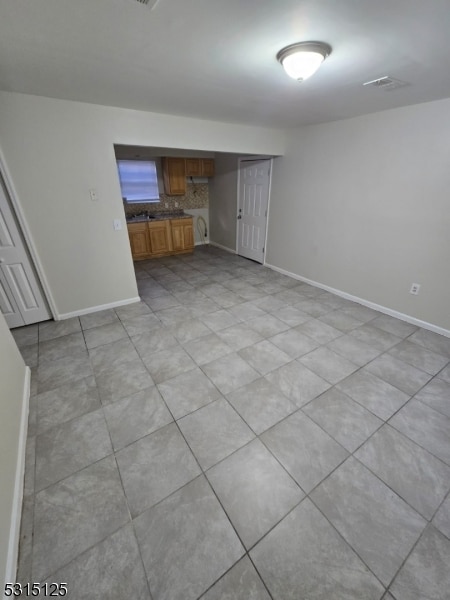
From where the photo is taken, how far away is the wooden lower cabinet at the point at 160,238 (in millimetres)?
5402

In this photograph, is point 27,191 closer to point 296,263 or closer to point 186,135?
point 186,135

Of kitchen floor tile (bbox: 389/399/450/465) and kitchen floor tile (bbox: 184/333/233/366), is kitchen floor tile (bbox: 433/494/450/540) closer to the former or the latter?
kitchen floor tile (bbox: 389/399/450/465)

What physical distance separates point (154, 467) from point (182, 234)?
16.7ft

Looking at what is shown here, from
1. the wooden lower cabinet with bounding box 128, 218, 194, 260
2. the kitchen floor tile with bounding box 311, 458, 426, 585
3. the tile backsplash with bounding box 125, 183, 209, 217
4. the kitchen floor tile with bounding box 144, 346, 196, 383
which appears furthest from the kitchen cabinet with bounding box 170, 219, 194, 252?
the kitchen floor tile with bounding box 311, 458, 426, 585

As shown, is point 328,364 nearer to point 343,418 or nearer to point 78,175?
point 343,418

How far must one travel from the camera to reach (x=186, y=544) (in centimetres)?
123

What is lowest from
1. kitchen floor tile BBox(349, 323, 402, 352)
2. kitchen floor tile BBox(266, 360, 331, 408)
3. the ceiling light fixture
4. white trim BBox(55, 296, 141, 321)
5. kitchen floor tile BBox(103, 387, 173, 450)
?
kitchen floor tile BBox(349, 323, 402, 352)

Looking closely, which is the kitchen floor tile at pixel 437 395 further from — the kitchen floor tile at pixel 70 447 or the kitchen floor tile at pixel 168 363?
the kitchen floor tile at pixel 70 447

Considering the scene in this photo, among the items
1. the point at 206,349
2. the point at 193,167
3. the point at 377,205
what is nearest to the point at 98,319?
the point at 206,349

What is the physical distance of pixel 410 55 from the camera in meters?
1.62

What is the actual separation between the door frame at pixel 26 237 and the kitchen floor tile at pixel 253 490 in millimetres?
2818

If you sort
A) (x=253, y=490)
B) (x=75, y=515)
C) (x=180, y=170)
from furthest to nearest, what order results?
(x=180, y=170) → (x=253, y=490) → (x=75, y=515)

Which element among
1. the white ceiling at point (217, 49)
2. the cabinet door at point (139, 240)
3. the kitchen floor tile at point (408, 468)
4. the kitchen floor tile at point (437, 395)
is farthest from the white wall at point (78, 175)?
the kitchen floor tile at point (437, 395)

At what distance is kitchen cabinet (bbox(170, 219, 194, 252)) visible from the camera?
18.9 feet
